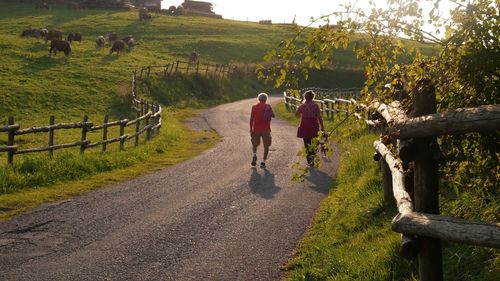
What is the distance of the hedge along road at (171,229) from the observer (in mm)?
7051

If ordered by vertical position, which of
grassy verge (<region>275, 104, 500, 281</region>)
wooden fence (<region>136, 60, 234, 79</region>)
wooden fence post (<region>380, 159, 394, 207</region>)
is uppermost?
wooden fence (<region>136, 60, 234, 79</region>)

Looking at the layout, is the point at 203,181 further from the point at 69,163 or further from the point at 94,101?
the point at 94,101

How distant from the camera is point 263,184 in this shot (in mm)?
13055

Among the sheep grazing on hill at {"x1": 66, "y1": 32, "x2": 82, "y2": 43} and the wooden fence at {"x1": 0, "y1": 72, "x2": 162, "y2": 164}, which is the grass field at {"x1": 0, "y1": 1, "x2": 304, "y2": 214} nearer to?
the wooden fence at {"x1": 0, "y1": 72, "x2": 162, "y2": 164}

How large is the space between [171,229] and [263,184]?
4327 mm

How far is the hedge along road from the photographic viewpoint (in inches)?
278

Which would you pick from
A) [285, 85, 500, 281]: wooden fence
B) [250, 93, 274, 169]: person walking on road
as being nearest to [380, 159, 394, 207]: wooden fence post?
[285, 85, 500, 281]: wooden fence

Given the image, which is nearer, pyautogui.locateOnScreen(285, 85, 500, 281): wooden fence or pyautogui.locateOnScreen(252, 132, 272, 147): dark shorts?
pyautogui.locateOnScreen(285, 85, 500, 281): wooden fence

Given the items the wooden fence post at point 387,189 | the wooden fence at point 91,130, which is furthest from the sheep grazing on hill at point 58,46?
the wooden fence post at point 387,189

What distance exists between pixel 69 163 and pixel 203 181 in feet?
10.5

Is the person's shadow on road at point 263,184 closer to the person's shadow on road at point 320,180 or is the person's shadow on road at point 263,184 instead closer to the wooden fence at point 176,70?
the person's shadow on road at point 320,180

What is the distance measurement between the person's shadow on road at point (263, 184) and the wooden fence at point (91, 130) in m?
5.18

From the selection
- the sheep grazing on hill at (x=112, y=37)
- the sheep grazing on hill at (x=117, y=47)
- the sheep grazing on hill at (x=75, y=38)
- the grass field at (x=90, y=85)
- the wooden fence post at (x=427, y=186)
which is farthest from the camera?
the sheep grazing on hill at (x=112, y=37)

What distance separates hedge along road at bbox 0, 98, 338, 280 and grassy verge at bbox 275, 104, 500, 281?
34 centimetres
